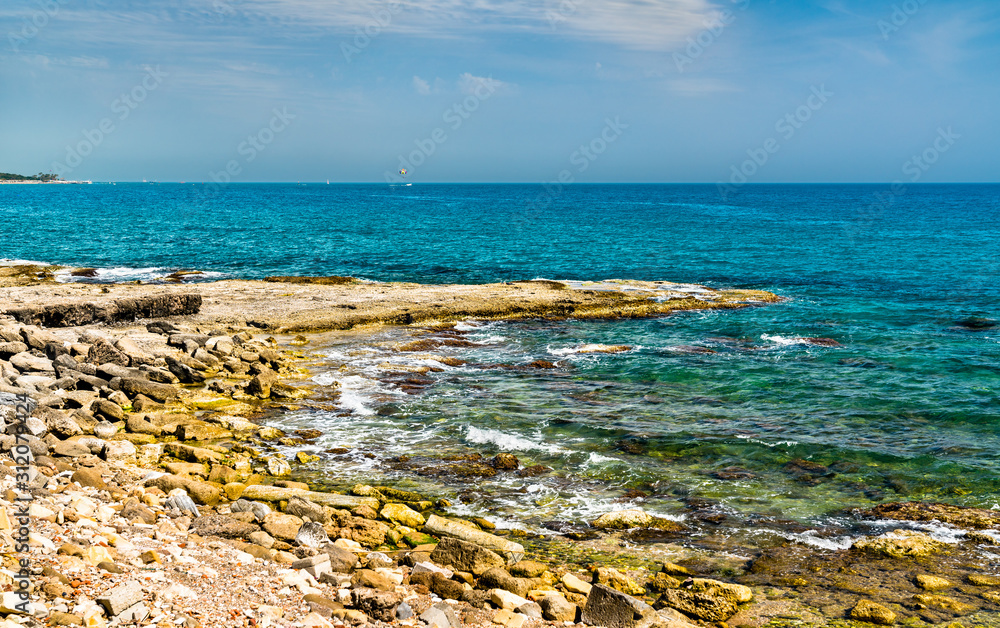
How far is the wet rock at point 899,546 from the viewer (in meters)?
12.1

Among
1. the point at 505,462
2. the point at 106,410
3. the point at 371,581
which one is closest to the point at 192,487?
the point at 371,581

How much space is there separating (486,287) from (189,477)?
25.5m

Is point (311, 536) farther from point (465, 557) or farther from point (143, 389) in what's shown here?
point (143, 389)

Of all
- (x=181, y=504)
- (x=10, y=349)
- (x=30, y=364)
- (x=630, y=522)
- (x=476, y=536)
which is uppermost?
(x=10, y=349)

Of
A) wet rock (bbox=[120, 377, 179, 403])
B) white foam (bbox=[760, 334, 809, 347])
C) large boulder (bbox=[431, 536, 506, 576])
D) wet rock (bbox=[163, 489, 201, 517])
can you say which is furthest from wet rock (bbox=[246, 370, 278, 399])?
white foam (bbox=[760, 334, 809, 347])

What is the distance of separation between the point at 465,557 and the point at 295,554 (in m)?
2.66

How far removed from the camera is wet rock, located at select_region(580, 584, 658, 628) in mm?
9367

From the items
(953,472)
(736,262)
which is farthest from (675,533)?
(736,262)

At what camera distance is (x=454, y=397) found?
840 inches

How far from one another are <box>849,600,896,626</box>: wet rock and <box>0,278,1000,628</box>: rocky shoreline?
0.02 m

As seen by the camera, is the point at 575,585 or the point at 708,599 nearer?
the point at 708,599

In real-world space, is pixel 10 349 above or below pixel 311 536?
above

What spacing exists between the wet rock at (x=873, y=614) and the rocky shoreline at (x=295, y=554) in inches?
0.8

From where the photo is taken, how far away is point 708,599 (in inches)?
407
